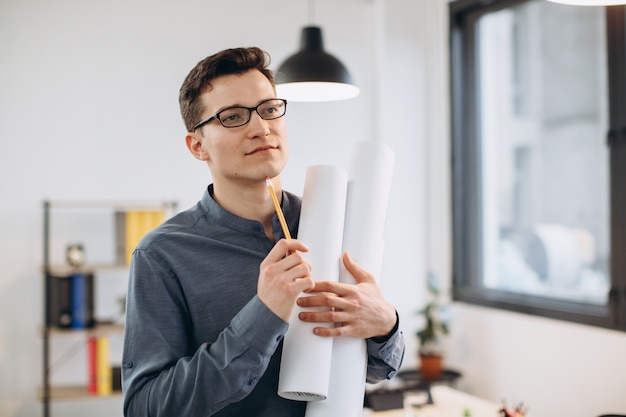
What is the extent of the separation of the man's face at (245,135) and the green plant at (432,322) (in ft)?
8.91

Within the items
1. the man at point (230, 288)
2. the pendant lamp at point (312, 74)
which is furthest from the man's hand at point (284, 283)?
the pendant lamp at point (312, 74)

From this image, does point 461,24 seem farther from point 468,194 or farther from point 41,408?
point 41,408

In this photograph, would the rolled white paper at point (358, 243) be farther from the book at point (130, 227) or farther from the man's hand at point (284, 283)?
the book at point (130, 227)

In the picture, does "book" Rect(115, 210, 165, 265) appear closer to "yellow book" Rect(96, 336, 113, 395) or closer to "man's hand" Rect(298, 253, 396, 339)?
"yellow book" Rect(96, 336, 113, 395)

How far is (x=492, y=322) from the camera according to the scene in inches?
150

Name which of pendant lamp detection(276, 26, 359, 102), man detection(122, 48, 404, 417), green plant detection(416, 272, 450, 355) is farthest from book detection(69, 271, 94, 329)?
man detection(122, 48, 404, 417)

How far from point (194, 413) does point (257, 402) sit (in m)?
0.16

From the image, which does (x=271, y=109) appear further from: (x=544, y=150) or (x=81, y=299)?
(x=544, y=150)

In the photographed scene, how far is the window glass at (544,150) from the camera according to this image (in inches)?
137

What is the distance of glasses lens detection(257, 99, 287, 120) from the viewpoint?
52.5 inches

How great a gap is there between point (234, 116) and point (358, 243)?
1.14 feet

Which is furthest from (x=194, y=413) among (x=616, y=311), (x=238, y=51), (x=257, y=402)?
(x=616, y=311)

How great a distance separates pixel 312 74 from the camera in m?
2.49

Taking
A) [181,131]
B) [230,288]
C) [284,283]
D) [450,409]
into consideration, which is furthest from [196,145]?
[181,131]
